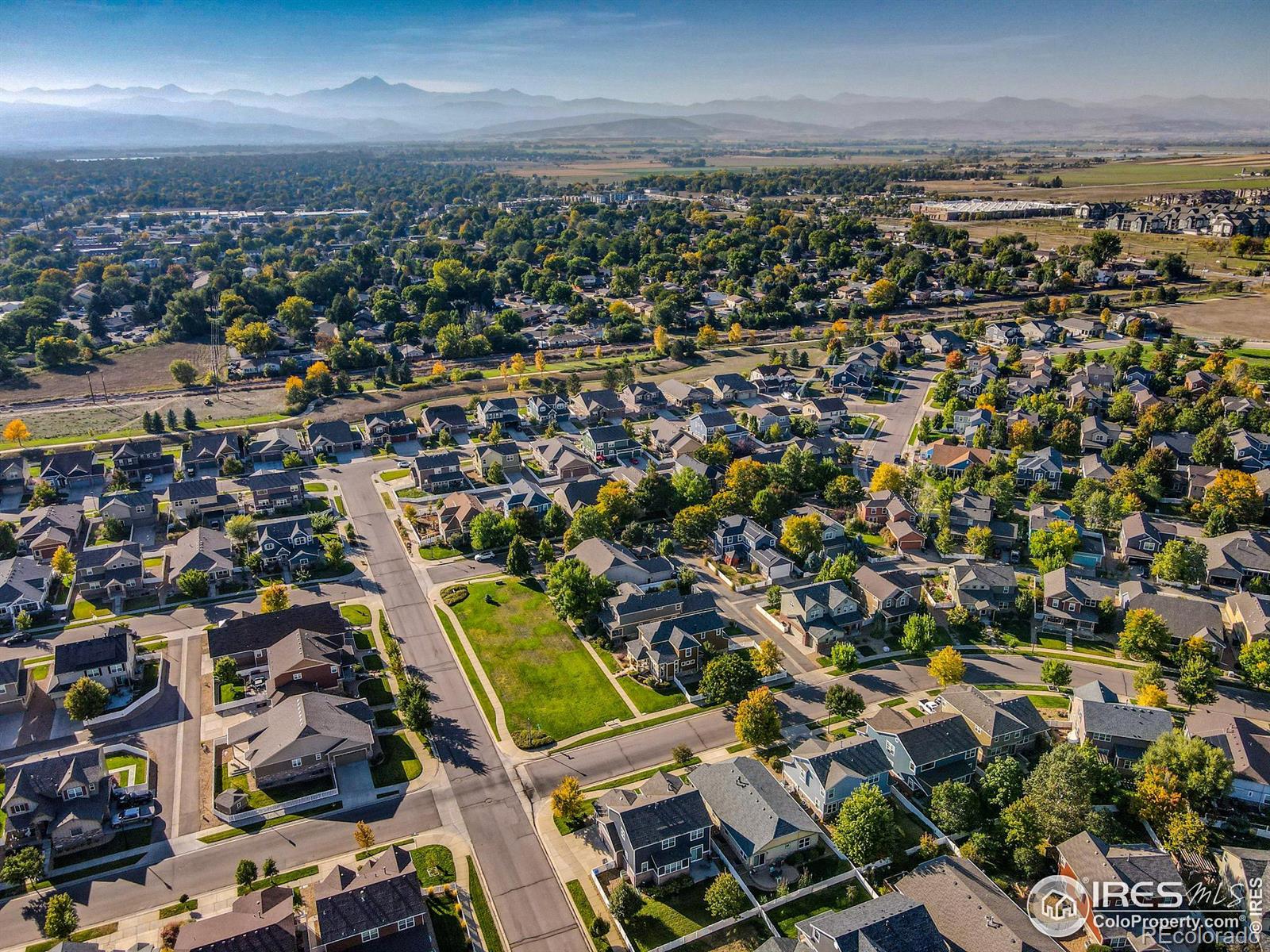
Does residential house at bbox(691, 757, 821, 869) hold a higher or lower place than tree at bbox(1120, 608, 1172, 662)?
lower

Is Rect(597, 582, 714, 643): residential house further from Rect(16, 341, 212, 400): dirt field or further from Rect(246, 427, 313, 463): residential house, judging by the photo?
Rect(16, 341, 212, 400): dirt field

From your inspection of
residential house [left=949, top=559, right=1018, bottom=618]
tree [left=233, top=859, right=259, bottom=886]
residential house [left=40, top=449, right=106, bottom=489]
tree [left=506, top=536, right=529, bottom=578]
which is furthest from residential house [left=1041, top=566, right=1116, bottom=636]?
residential house [left=40, top=449, right=106, bottom=489]

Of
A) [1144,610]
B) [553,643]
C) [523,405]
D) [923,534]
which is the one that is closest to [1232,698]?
[1144,610]

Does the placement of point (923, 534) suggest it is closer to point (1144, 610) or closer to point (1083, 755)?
point (1144, 610)

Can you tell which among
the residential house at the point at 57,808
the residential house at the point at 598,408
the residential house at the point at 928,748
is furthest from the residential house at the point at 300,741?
the residential house at the point at 598,408

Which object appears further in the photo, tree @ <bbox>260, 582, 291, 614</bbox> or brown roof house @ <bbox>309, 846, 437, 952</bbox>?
tree @ <bbox>260, 582, 291, 614</bbox>

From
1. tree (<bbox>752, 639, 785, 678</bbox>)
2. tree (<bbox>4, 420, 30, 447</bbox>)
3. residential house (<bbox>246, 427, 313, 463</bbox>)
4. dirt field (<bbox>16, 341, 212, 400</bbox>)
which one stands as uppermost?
dirt field (<bbox>16, 341, 212, 400</bbox>)
